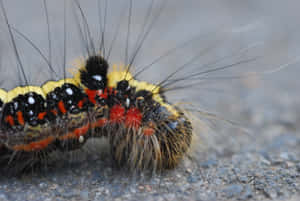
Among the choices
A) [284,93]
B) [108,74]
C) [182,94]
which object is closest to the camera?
[108,74]

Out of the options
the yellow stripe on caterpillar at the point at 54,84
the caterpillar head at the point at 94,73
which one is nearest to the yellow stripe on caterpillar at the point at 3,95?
the yellow stripe on caterpillar at the point at 54,84

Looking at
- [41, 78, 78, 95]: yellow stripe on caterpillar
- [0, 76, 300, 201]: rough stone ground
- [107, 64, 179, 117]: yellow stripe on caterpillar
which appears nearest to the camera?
[0, 76, 300, 201]: rough stone ground

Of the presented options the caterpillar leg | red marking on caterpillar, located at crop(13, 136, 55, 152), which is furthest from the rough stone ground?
red marking on caterpillar, located at crop(13, 136, 55, 152)

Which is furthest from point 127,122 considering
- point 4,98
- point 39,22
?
point 39,22

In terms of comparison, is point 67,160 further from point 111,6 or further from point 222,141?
point 111,6

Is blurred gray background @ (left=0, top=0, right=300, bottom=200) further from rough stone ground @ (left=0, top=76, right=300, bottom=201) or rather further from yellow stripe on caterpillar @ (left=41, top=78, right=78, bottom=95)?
yellow stripe on caterpillar @ (left=41, top=78, right=78, bottom=95)

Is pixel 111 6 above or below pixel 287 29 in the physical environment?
above
